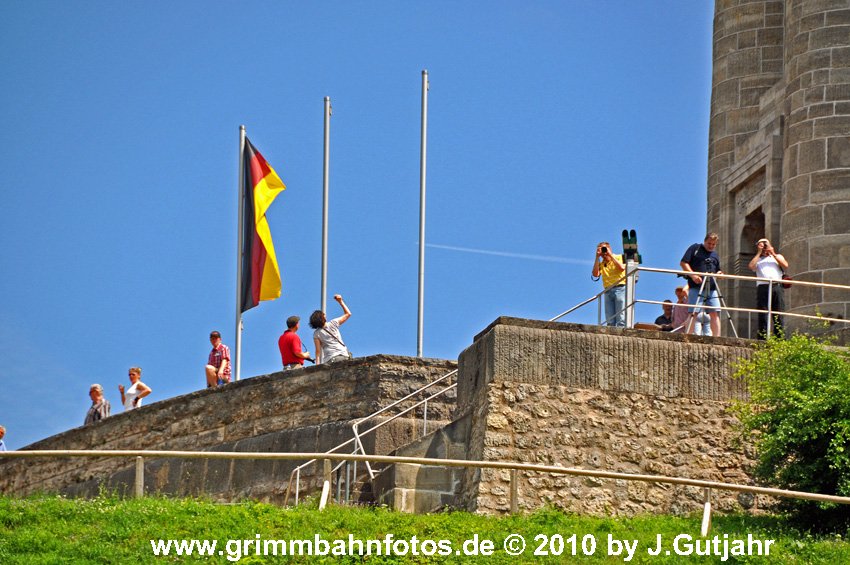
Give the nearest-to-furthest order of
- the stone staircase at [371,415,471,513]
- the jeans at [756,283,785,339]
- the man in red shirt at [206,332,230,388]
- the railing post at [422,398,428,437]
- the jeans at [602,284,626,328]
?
1. the stone staircase at [371,415,471,513]
2. the jeans at [602,284,626,328]
3. the railing post at [422,398,428,437]
4. the jeans at [756,283,785,339]
5. the man in red shirt at [206,332,230,388]

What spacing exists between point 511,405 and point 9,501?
18.2ft

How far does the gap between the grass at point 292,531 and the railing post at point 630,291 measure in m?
3.56

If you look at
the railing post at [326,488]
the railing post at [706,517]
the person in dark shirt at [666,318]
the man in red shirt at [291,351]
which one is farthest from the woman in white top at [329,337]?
the railing post at [706,517]

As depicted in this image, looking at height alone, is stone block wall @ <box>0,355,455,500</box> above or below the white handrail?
above

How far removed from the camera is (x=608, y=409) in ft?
80.7

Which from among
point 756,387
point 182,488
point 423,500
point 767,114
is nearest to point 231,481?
point 182,488

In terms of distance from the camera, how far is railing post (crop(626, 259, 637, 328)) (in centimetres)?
2583

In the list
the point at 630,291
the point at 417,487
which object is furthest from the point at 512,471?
the point at 630,291

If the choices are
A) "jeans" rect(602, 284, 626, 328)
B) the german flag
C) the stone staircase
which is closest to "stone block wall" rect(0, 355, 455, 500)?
"jeans" rect(602, 284, 626, 328)

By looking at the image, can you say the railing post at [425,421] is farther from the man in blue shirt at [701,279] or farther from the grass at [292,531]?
the grass at [292,531]

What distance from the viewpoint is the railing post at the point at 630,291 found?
2583cm

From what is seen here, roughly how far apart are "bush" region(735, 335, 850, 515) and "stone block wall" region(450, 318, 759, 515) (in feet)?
1.77

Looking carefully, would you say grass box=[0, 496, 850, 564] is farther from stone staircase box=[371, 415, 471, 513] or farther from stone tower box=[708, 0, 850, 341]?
stone tower box=[708, 0, 850, 341]

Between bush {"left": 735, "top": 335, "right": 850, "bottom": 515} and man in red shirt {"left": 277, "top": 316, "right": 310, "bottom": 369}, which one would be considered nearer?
bush {"left": 735, "top": 335, "right": 850, "bottom": 515}
